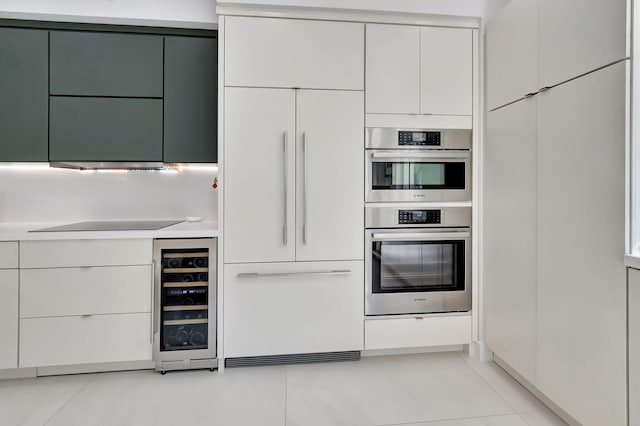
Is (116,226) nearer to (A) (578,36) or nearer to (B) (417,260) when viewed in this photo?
(B) (417,260)

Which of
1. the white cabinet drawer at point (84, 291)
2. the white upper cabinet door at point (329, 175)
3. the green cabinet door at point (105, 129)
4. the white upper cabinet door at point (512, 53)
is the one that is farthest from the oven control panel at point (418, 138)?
the white cabinet drawer at point (84, 291)

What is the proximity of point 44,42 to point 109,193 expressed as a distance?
1.07 metres

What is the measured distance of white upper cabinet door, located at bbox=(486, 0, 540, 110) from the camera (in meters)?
1.79

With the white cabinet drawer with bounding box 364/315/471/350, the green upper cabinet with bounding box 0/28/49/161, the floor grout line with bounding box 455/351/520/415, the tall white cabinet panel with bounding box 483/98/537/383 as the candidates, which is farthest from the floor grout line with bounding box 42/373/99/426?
the tall white cabinet panel with bounding box 483/98/537/383

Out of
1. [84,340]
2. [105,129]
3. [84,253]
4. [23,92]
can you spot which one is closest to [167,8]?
[105,129]

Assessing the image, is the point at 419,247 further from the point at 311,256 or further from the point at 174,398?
the point at 174,398

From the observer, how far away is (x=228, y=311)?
2.14 meters

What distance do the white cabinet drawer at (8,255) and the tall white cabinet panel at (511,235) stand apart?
9.56 feet

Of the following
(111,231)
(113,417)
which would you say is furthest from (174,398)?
(111,231)

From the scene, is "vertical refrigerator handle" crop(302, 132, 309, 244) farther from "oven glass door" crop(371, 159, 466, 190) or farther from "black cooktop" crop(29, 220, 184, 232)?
"black cooktop" crop(29, 220, 184, 232)

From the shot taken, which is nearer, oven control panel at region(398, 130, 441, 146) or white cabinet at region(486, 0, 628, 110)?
white cabinet at region(486, 0, 628, 110)

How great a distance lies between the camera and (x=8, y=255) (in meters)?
1.95

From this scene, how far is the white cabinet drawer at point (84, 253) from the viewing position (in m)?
1.97

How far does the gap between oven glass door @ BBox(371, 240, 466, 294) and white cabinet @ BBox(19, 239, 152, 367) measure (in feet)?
4.82
